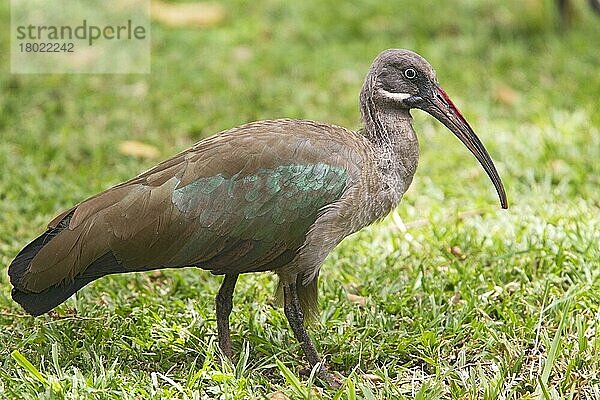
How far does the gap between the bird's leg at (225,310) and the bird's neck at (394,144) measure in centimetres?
81

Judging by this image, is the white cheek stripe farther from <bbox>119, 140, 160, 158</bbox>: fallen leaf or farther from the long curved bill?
<bbox>119, 140, 160, 158</bbox>: fallen leaf

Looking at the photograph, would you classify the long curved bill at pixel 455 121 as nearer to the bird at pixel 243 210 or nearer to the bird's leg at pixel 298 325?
the bird at pixel 243 210

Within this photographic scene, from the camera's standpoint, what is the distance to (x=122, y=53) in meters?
8.39

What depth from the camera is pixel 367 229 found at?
5613 millimetres

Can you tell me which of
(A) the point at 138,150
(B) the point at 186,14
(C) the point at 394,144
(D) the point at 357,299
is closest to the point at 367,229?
(D) the point at 357,299

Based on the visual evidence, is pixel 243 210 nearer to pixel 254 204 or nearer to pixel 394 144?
pixel 254 204

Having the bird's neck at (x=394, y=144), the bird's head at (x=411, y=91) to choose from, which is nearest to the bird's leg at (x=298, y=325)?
Result: the bird's neck at (x=394, y=144)

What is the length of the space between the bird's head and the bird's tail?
131cm

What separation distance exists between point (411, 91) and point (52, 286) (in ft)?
5.61

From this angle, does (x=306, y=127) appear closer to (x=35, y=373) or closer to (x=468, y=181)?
(x=35, y=373)

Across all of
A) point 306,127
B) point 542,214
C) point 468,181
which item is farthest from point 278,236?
point 468,181

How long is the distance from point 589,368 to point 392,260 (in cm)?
140

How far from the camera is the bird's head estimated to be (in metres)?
4.16

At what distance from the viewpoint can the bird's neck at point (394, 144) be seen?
413 cm
